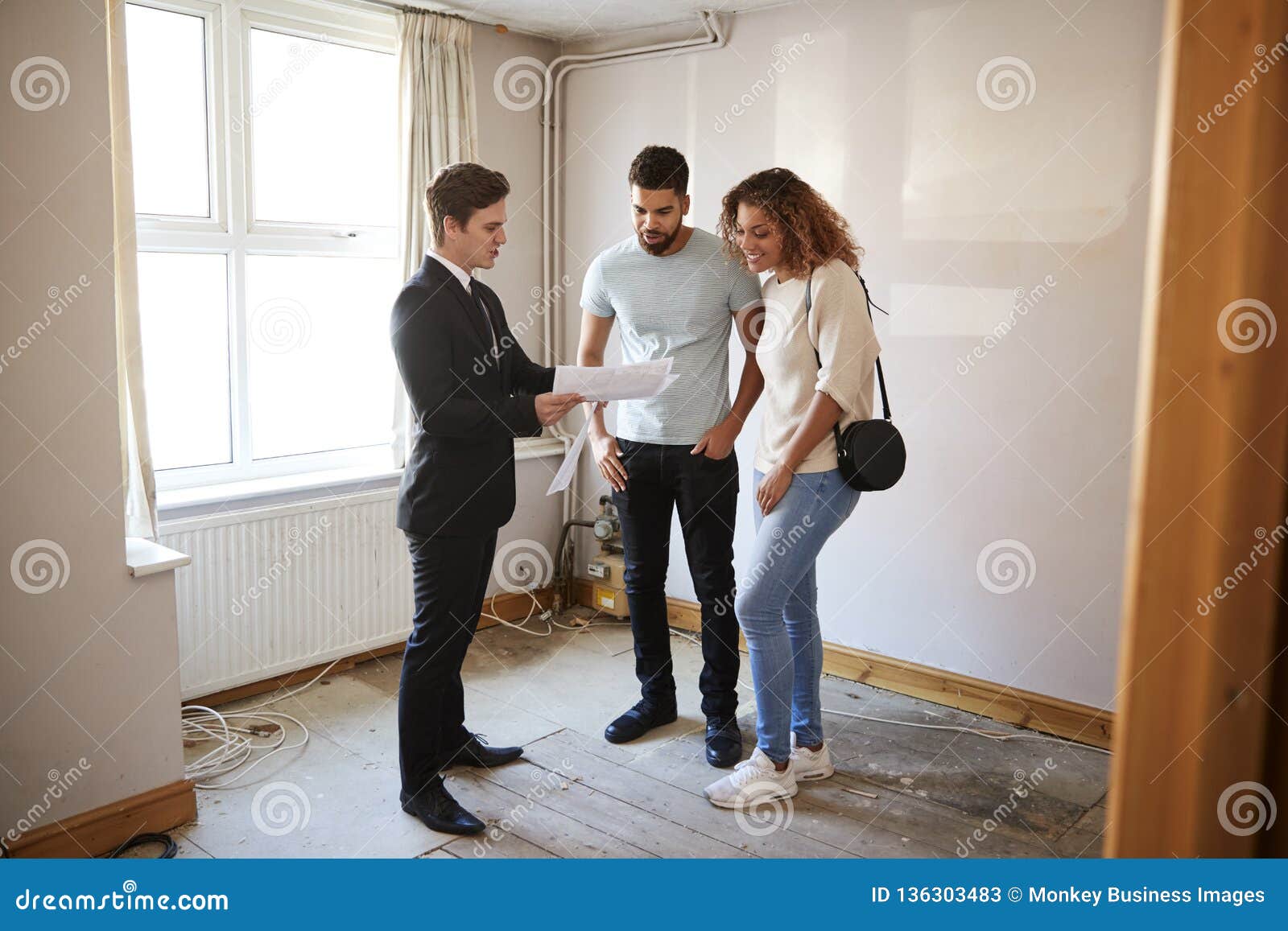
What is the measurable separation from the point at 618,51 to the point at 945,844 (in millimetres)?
3129

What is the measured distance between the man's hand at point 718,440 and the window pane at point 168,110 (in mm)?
1839

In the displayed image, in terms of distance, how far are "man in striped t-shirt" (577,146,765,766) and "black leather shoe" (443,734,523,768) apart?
1.12 ft

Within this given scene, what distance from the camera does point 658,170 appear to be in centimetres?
273

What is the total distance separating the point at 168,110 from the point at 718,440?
79.7 inches

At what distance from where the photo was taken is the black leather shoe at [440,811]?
2.59m

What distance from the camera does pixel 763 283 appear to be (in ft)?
9.04

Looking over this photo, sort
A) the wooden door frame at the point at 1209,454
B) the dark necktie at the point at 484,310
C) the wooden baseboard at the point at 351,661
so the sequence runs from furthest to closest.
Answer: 1. the wooden baseboard at the point at 351,661
2. the dark necktie at the point at 484,310
3. the wooden door frame at the point at 1209,454

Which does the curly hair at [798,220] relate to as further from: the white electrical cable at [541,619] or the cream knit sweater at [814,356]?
the white electrical cable at [541,619]

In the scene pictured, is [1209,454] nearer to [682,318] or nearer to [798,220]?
[798,220]

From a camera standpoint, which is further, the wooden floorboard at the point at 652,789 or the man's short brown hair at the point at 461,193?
the wooden floorboard at the point at 652,789

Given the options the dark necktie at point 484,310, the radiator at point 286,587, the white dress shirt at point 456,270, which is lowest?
the radiator at point 286,587

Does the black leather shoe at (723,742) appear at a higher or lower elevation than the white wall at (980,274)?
lower

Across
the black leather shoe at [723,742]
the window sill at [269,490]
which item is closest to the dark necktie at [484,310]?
the window sill at [269,490]

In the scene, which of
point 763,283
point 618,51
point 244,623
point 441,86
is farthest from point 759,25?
point 244,623
